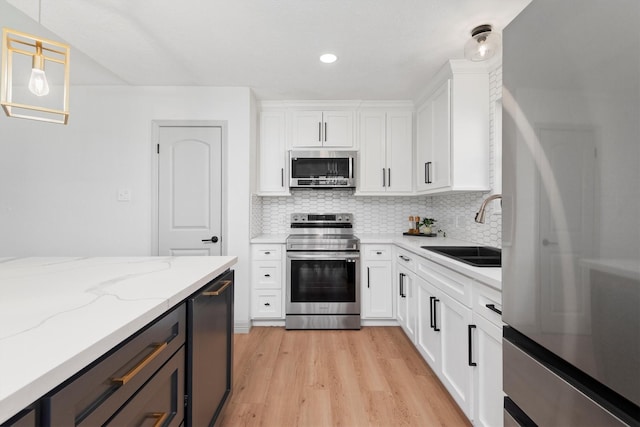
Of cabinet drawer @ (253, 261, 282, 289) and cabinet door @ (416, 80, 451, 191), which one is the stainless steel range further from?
cabinet door @ (416, 80, 451, 191)

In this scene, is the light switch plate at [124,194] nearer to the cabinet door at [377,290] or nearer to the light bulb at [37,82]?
the light bulb at [37,82]

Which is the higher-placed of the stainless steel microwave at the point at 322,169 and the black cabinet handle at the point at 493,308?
the stainless steel microwave at the point at 322,169

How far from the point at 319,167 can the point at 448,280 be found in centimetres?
192

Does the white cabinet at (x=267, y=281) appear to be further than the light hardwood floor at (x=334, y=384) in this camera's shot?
Yes

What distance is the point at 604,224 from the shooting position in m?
0.56

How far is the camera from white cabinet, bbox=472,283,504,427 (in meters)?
1.32

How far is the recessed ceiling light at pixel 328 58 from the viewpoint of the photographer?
238cm

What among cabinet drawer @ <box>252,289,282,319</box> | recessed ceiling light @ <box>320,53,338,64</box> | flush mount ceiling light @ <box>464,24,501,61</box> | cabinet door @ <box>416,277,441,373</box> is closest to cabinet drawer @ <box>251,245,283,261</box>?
cabinet drawer @ <box>252,289,282,319</box>

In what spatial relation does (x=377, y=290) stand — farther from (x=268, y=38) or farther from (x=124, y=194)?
(x=124, y=194)

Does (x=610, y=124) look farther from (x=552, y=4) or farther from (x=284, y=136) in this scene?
(x=284, y=136)

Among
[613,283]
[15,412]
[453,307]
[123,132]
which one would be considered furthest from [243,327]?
[613,283]

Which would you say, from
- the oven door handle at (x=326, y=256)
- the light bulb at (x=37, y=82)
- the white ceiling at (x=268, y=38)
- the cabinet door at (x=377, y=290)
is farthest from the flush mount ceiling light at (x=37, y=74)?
the cabinet door at (x=377, y=290)

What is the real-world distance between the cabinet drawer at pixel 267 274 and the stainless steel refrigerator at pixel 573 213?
2.45 meters

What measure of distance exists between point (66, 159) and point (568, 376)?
13.0 ft
